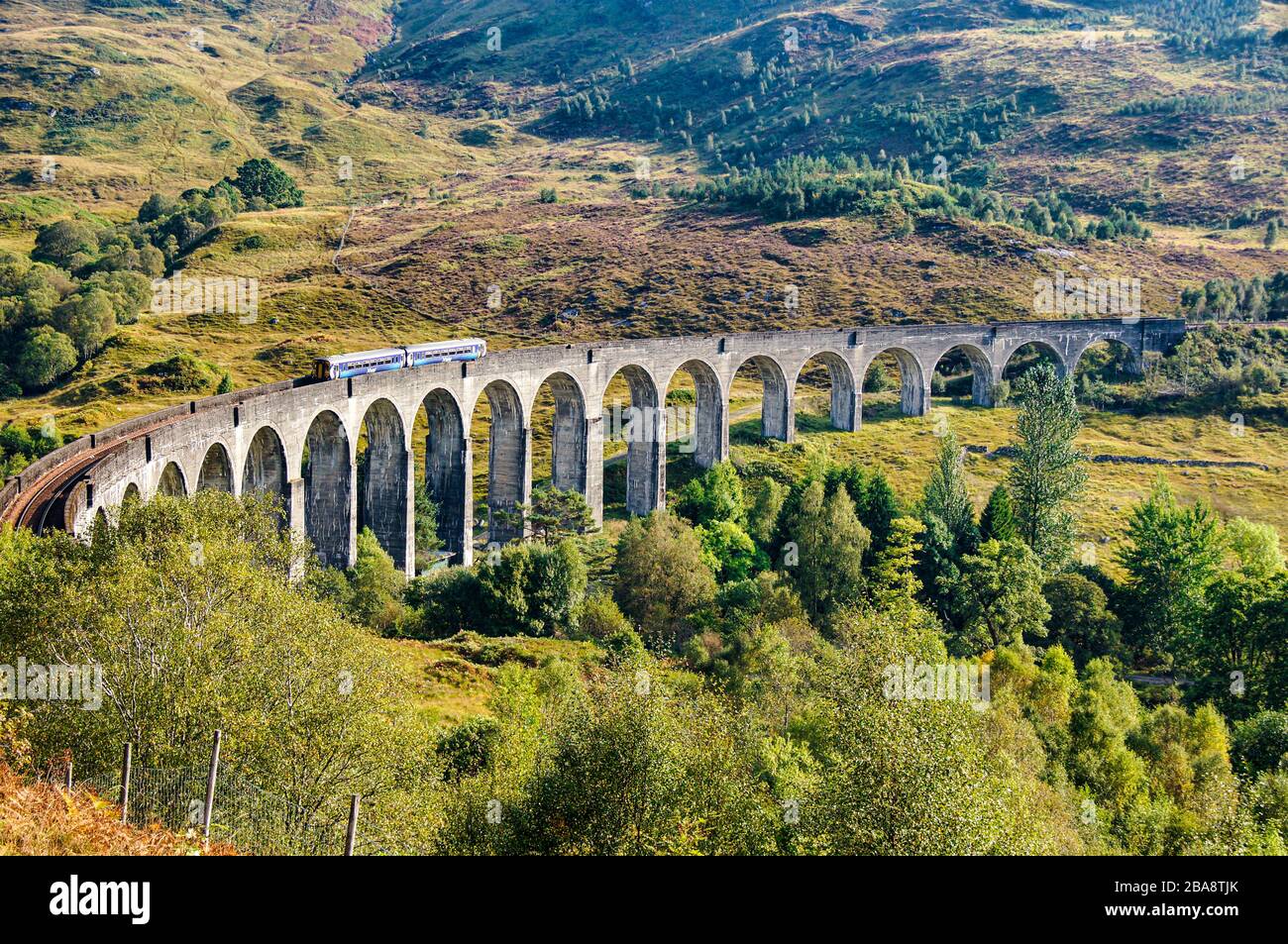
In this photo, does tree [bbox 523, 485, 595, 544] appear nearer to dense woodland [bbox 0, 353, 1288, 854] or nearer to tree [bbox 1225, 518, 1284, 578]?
dense woodland [bbox 0, 353, 1288, 854]

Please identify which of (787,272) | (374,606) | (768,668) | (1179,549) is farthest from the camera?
(787,272)

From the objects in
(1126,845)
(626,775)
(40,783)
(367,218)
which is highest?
(367,218)

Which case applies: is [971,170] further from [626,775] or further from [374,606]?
[626,775]

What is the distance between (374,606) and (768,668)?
19863 mm

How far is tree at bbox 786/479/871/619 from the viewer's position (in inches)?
2453


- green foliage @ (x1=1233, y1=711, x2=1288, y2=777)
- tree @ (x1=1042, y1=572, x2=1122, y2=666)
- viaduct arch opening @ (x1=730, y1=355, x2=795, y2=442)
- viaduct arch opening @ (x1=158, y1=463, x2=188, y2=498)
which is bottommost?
green foliage @ (x1=1233, y1=711, x2=1288, y2=777)

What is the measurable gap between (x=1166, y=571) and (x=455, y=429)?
4185cm

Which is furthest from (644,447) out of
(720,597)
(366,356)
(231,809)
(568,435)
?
(231,809)

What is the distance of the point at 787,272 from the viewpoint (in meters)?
129

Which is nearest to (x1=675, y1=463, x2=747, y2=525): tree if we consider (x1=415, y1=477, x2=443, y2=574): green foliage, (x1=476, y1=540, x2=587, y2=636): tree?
(x1=476, y1=540, x2=587, y2=636): tree

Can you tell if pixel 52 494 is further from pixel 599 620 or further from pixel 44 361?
pixel 44 361

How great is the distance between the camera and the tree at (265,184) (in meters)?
159

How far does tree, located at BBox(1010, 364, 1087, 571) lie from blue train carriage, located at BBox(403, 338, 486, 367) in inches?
1388
